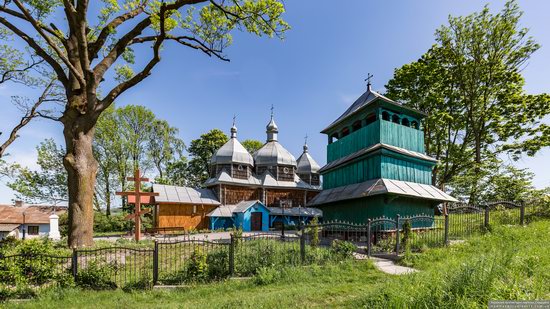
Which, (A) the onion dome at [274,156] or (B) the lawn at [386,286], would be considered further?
(A) the onion dome at [274,156]

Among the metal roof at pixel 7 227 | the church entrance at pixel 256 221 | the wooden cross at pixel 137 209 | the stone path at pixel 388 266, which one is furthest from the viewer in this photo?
the metal roof at pixel 7 227

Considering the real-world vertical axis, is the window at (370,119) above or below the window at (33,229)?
above

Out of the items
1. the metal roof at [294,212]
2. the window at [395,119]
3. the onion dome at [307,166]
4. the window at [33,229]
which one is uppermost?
the window at [395,119]

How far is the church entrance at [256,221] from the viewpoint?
2881 cm

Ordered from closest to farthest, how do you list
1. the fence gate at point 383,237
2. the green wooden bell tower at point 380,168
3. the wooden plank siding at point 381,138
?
the fence gate at point 383,237 → the green wooden bell tower at point 380,168 → the wooden plank siding at point 381,138

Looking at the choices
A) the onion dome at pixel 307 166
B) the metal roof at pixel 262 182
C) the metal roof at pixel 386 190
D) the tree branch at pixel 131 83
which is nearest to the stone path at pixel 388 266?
the metal roof at pixel 386 190

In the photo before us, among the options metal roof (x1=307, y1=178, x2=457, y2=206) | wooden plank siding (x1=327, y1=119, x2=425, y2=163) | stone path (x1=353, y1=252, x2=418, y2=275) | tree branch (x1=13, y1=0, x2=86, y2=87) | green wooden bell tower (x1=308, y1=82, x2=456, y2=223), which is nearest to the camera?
stone path (x1=353, y1=252, x2=418, y2=275)

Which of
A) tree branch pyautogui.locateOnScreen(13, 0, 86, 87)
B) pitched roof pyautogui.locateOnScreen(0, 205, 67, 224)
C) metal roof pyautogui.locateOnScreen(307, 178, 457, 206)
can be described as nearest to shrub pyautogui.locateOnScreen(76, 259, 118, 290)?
tree branch pyautogui.locateOnScreen(13, 0, 86, 87)

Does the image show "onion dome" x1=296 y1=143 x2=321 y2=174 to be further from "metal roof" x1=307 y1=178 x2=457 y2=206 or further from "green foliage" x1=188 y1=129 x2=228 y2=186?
"metal roof" x1=307 y1=178 x2=457 y2=206

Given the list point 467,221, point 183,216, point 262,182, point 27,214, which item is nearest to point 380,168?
point 467,221

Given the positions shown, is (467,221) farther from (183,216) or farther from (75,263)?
(183,216)

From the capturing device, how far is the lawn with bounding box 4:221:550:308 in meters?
4.18

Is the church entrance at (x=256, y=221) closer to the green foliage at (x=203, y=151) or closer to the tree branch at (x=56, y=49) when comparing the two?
the green foliage at (x=203, y=151)

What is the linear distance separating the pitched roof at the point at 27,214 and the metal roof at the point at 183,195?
15019mm
